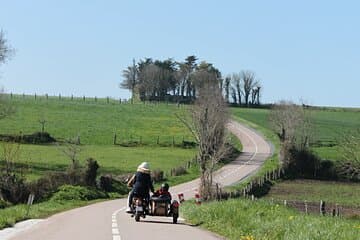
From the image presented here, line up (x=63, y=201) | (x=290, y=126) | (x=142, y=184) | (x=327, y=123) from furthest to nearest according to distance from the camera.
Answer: (x=327, y=123), (x=290, y=126), (x=63, y=201), (x=142, y=184)

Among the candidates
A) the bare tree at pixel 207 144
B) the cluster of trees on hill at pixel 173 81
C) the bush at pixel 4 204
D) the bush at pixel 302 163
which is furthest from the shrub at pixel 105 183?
the cluster of trees on hill at pixel 173 81

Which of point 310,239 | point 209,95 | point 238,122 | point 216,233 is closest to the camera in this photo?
point 310,239

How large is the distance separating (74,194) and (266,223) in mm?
28681

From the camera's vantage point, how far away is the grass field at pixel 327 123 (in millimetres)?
93875

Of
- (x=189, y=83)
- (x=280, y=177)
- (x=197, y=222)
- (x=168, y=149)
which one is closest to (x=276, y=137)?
(x=168, y=149)

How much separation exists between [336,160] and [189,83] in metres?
93.4

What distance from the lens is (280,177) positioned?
A: 76.7 m

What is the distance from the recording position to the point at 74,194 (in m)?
43.6

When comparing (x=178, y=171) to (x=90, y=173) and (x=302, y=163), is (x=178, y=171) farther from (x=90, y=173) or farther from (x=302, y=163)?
(x=90, y=173)

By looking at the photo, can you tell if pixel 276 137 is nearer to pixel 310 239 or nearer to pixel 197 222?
pixel 197 222

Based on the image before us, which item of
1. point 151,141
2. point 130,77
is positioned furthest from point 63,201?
point 130,77

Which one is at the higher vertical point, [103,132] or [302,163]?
[103,132]

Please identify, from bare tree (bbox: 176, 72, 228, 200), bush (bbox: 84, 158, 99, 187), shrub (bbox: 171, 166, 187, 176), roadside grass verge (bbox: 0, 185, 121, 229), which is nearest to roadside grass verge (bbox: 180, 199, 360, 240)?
roadside grass verge (bbox: 0, 185, 121, 229)

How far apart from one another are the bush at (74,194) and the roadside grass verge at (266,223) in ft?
66.6
